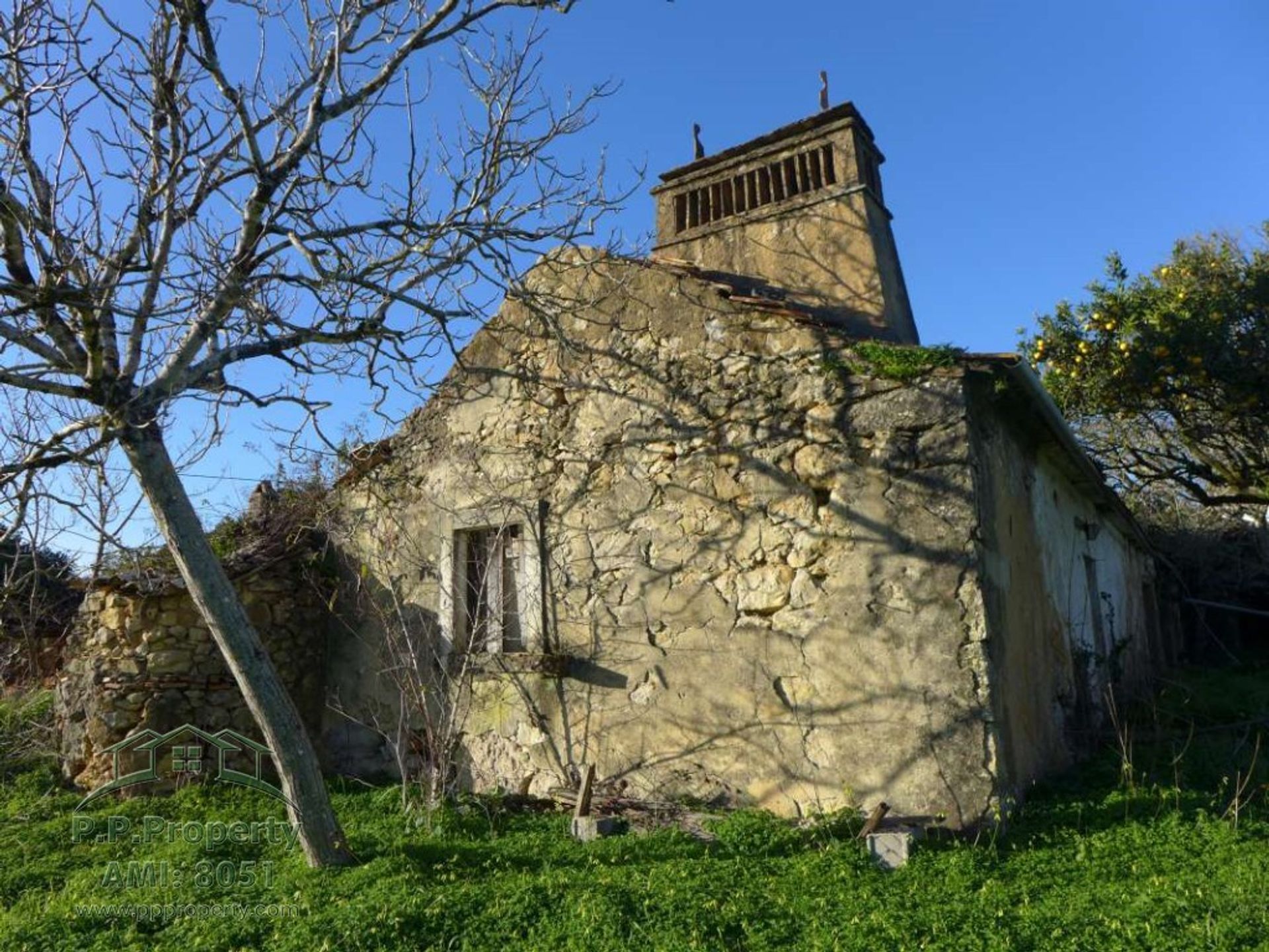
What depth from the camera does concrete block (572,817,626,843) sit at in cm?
563

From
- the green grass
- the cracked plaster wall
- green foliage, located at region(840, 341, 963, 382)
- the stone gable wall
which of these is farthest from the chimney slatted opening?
the green grass

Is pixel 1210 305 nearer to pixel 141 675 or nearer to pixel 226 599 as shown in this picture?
pixel 226 599

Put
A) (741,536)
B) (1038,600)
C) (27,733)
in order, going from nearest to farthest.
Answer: (741,536) → (1038,600) → (27,733)

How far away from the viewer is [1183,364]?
448 inches

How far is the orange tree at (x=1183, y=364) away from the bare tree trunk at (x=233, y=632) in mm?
10923

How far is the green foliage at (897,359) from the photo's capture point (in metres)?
5.68

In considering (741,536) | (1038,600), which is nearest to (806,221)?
(741,536)

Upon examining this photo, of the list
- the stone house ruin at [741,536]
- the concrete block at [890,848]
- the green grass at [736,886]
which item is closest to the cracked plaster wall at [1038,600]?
the stone house ruin at [741,536]

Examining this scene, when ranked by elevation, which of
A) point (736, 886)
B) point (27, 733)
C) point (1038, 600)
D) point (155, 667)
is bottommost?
point (736, 886)

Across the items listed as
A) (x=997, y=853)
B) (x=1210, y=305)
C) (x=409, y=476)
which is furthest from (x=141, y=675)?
(x=1210, y=305)

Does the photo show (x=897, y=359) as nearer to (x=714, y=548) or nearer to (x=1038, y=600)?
(x=714, y=548)

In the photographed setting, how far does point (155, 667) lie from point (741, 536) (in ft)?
16.3

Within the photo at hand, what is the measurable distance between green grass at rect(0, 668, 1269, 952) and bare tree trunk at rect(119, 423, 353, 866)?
355 mm

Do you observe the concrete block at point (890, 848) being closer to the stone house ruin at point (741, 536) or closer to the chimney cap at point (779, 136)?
the stone house ruin at point (741, 536)
